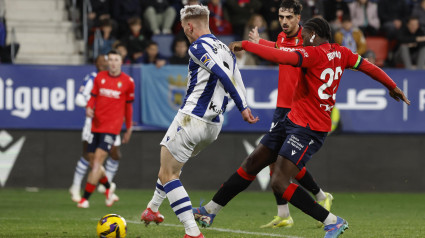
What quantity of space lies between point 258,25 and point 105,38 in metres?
3.17

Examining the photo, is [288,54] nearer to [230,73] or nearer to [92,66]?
[230,73]

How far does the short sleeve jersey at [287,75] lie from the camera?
9.88 meters

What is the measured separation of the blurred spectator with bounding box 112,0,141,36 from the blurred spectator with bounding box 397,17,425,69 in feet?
18.9

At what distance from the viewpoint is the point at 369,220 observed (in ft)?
37.3

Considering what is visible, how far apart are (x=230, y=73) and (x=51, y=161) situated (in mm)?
9505

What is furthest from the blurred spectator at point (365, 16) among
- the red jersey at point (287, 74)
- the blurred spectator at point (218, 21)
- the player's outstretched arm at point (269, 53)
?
the player's outstretched arm at point (269, 53)

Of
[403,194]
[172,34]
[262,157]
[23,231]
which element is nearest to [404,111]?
[403,194]

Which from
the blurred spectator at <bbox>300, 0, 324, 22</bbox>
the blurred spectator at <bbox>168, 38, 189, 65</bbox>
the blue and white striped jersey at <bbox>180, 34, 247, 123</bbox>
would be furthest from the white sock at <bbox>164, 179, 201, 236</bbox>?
the blurred spectator at <bbox>300, 0, 324, 22</bbox>

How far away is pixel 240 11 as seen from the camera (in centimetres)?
1948

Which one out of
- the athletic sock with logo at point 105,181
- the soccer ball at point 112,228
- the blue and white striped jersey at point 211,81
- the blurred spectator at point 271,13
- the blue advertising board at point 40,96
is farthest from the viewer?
the blurred spectator at point 271,13

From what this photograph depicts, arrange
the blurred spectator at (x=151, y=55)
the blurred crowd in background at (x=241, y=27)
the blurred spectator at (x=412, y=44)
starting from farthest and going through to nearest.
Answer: the blurred spectator at (x=412, y=44) → the blurred crowd in background at (x=241, y=27) → the blurred spectator at (x=151, y=55)

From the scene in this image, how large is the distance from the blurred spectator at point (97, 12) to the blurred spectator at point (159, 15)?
85 cm

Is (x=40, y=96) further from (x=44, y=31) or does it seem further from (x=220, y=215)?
(x=220, y=215)

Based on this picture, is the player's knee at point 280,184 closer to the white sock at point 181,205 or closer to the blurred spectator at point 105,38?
the white sock at point 181,205
